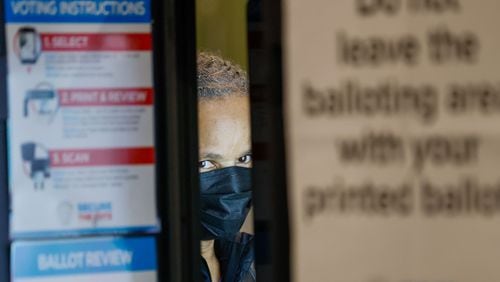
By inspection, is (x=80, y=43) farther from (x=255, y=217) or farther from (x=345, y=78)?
(x=345, y=78)

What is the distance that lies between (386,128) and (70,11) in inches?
37.6

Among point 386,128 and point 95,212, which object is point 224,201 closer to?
point 95,212

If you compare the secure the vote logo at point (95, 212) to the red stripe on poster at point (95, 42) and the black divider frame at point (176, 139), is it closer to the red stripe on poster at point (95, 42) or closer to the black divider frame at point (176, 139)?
the black divider frame at point (176, 139)

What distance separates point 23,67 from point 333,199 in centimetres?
96

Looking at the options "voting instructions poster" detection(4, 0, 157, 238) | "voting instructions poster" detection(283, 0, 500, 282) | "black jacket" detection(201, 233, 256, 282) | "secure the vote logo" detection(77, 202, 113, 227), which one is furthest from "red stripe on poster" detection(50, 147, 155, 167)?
"voting instructions poster" detection(283, 0, 500, 282)

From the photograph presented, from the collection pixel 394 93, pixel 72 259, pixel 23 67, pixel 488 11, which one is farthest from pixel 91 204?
pixel 488 11

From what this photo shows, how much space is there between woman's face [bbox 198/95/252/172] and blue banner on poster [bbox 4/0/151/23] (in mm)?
370

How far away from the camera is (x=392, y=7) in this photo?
1.35 metres

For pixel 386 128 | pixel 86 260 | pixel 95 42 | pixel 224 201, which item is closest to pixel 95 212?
pixel 86 260

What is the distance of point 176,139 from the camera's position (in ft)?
6.49

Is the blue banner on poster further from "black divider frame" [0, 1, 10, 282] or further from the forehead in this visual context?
the forehead

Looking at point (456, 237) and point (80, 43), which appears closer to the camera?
point (456, 237)

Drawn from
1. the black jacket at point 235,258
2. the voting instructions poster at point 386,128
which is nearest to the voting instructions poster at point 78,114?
the black jacket at point 235,258

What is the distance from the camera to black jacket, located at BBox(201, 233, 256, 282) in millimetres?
2396
